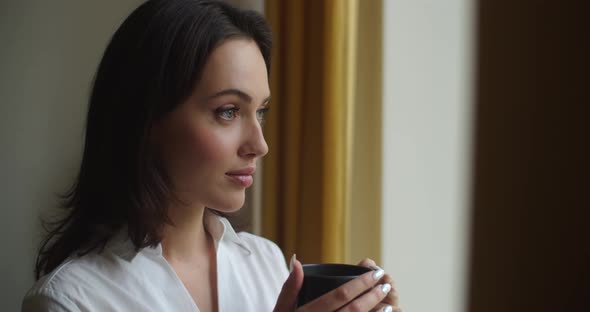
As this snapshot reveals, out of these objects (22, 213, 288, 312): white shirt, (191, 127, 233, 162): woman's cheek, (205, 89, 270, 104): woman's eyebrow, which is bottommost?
(22, 213, 288, 312): white shirt

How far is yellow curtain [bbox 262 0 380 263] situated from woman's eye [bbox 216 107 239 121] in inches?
13.0

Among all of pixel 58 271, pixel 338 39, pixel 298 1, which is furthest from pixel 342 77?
pixel 58 271

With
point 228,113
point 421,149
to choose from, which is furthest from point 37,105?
point 421,149

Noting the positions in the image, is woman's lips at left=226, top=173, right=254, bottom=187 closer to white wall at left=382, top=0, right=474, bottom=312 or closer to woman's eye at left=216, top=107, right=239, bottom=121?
woman's eye at left=216, top=107, right=239, bottom=121

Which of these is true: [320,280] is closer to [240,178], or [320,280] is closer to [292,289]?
[292,289]

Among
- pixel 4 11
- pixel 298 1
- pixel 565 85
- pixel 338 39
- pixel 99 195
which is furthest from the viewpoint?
pixel 4 11

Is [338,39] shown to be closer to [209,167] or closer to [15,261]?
[209,167]

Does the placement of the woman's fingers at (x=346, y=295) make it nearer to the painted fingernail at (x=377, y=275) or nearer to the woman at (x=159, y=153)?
the painted fingernail at (x=377, y=275)

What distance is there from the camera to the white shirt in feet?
2.78

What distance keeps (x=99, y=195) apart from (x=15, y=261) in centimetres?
94

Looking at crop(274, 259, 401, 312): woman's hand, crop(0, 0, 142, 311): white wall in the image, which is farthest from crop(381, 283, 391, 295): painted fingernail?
crop(0, 0, 142, 311): white wall

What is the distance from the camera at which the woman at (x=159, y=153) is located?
2.89 ft

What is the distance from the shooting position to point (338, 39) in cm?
119

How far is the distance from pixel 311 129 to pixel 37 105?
934 mm
